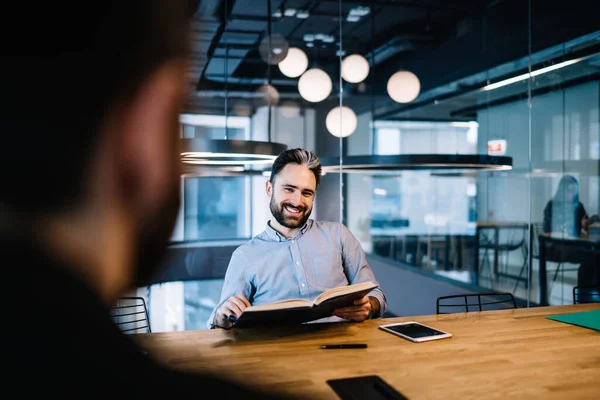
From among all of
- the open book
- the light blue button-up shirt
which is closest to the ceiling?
the light blue button-up shirt

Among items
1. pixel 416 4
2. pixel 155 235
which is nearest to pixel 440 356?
pixel 155 235

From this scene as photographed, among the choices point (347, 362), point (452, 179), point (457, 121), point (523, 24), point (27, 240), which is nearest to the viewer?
point (27, 240)

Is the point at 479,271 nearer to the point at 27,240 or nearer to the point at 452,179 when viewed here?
the point at 452,179

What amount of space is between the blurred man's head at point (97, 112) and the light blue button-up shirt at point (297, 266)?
243cm

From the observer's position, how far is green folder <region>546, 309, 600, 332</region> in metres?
2.31

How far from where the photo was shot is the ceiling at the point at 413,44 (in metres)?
5.02

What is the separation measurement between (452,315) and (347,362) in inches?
→ 37.8

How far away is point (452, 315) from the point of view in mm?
2508

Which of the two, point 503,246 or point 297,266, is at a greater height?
point 297,266

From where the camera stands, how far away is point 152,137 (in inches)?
10.9

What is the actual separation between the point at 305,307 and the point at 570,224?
4.68 metres

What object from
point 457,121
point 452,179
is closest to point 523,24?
point 457,121

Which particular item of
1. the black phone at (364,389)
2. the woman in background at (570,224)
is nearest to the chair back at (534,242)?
the woman in background at (570,224)

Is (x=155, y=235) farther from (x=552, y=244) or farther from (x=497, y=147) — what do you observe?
(x=497, y=147)
